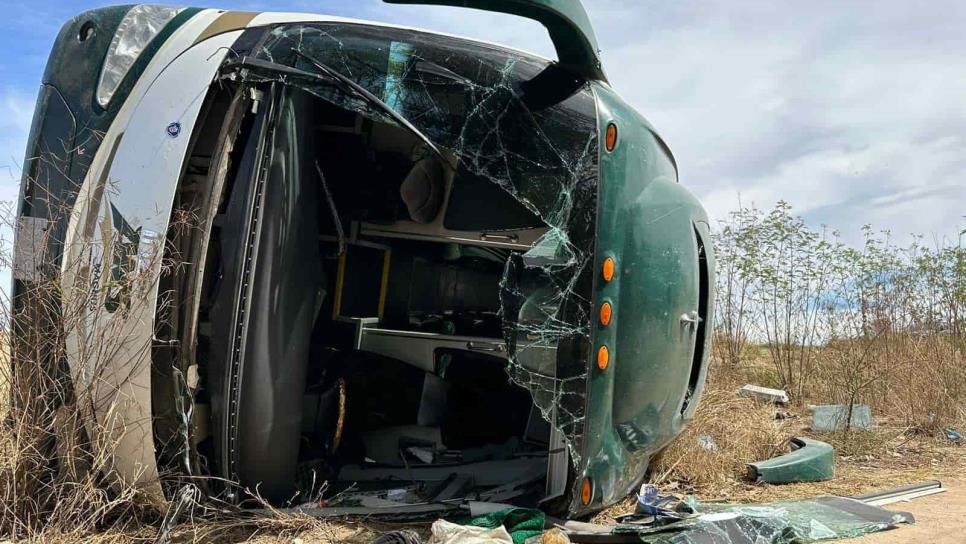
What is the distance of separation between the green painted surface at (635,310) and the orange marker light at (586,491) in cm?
3

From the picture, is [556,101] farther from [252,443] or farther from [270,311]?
[252,443]

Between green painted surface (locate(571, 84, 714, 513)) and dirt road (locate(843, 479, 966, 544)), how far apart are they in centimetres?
108

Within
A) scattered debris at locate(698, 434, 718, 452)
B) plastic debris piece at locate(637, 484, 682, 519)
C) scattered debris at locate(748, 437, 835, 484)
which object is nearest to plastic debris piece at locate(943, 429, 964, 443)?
scattered debris at locate(748, 437, 835, 484)

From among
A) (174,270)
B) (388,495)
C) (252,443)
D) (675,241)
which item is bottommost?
(388,495)

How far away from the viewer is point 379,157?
4480 mm

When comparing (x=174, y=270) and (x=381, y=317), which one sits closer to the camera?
(x=174, y=270)

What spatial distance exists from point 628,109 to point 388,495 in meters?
2.24

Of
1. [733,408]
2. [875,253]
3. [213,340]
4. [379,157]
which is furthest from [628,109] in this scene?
[875,253]

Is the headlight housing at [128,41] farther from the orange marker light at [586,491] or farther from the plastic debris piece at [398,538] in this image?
the orange marker light at [586,491]

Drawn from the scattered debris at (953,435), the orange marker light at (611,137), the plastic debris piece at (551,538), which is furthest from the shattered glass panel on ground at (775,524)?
the scattered debris at (953,435)

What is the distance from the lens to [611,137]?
345 centimetres

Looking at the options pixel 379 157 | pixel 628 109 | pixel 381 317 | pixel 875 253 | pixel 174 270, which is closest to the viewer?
pixel 174 270

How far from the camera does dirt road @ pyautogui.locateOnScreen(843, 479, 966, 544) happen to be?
12.2 feet

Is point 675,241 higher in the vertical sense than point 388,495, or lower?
higher
